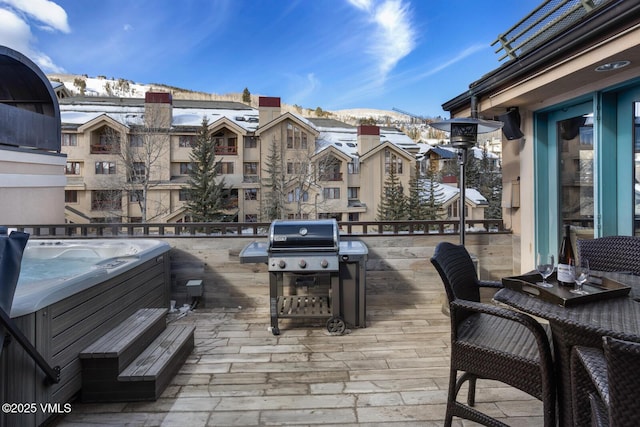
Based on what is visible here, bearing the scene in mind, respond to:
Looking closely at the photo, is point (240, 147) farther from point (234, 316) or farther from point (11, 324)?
point (11, 324)

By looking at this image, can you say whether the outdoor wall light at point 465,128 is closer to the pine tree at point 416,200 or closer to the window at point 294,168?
the window at point 294,168

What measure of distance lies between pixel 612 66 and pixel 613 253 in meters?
1.20

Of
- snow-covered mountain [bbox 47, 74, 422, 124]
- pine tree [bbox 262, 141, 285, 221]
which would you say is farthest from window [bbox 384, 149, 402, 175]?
snow-covered mountain [bbox 47, 74, 422, 124]

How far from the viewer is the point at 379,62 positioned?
57.6 ft

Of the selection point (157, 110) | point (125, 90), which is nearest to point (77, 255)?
point (157, 110)

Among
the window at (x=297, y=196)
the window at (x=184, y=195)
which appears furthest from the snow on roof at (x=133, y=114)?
the window at (x=297, y=196)

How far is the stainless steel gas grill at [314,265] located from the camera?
10.3ft

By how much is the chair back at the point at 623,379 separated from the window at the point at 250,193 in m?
17.4

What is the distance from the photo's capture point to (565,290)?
1543 millimetres

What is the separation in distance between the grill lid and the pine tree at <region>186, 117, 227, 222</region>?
13.8m

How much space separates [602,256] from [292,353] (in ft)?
6.76

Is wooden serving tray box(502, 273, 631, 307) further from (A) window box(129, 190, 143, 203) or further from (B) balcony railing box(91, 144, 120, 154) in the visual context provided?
(B) balcony railing box(91, 144, 120, 154)

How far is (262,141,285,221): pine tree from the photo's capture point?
1700 cm

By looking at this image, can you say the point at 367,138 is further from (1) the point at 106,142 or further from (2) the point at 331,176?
(1) the point at 106,142
